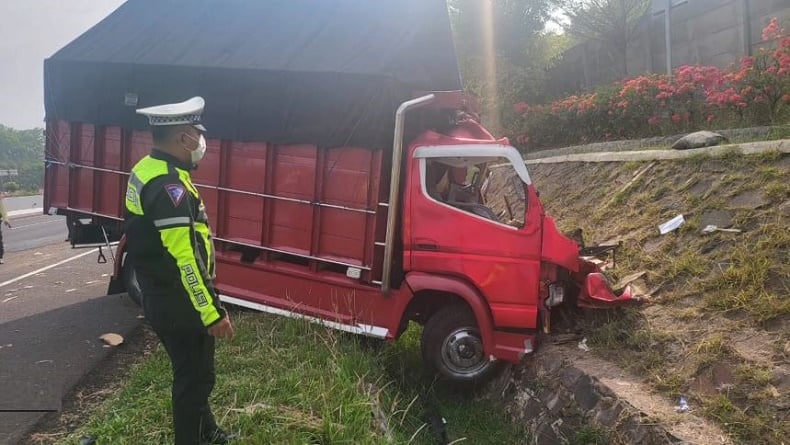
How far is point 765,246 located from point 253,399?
156 inches

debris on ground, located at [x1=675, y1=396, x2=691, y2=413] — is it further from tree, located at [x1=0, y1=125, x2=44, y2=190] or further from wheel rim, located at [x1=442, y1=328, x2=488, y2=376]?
tree, located at [x1=0, y1=125, x2=44, y2=190]

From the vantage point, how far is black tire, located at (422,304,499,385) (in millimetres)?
4727

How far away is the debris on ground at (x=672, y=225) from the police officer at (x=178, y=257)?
416cm

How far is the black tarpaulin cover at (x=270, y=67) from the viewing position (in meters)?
5.08

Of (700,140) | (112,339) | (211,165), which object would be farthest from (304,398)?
(700,140)

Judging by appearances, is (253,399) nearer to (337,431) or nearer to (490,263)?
(337,431)

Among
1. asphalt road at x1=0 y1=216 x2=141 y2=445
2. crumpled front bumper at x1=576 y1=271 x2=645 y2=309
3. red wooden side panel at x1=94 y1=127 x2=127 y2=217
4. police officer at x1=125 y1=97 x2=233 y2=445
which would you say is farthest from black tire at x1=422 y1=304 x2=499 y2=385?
red wooden side panel at x1=94 y1=127 x2=127 y2=217

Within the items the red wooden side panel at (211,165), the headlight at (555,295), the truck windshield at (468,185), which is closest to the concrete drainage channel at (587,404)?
the headlight at (555,295)

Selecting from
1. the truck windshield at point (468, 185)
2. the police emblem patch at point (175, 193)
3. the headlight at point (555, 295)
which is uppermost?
the truck windshield at point (468, 185)

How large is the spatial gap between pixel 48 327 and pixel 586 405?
17.4ft

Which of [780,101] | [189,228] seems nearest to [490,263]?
[189,228]

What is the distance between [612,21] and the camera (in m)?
15.3

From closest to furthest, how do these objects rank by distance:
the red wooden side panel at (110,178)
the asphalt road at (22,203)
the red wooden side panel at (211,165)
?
the red wooden side panel at (211,165), the red wooden side panel at (110,178), the asphalt road at (22,203)

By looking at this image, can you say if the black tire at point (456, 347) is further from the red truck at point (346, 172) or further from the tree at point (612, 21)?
the tree at point (612, 21)
